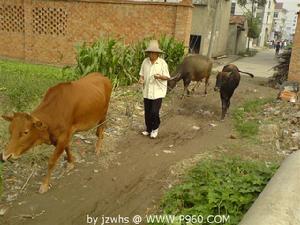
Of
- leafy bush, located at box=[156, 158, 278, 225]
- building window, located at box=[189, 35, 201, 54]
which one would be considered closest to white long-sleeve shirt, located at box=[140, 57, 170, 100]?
leafy bush, located at box=[156, 158, 278, 225]

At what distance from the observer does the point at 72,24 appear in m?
15.3

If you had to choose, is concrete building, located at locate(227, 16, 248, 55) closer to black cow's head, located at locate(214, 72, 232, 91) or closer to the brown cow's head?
black cow's head, located at locate(214, 72, 232, 91)

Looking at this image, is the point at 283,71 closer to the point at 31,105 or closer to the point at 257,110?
the point at 257,110

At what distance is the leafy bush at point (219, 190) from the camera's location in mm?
4332

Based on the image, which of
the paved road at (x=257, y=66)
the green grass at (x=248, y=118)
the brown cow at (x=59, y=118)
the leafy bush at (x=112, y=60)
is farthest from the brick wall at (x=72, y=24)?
the brown cow at (x=59, y=118)

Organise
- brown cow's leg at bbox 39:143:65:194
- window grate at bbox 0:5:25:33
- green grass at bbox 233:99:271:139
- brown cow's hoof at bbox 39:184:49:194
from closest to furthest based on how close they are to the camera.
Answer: brown cow's leg at bbox 39:143:65:194, brown cow's hoof at bbox 39:184:49:194, green grass at bbox 233:99:271:139, window grate at bbox 0:5:25:33

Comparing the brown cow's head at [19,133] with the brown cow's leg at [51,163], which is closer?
the brown cow's head at [19,133]

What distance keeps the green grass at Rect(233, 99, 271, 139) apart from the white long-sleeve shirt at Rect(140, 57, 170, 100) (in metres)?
1.92

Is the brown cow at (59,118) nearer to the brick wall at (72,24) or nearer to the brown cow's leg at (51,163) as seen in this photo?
the brown cow's leg at (51,163)

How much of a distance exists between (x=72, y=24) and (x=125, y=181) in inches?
440

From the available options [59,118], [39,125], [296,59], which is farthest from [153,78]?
[296,59]

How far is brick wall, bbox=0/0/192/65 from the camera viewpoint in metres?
14.2

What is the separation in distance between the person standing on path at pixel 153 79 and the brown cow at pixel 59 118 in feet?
3.10

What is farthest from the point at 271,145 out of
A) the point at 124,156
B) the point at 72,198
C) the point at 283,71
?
the point at 283,71
